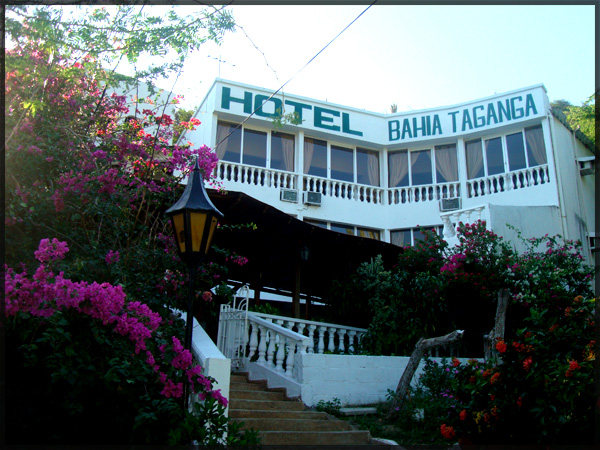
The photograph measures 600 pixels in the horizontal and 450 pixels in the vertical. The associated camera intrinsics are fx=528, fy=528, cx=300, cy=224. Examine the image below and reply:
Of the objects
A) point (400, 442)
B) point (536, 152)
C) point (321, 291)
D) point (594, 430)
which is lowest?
point (400, 442)

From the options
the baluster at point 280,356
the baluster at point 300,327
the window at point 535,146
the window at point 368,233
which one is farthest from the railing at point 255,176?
the baluster at point 280,356

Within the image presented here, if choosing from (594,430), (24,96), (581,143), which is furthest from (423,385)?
(581,143)

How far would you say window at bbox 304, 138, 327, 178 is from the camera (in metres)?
16.8

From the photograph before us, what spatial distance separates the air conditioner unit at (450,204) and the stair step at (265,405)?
10797mm

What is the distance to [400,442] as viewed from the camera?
253 inches

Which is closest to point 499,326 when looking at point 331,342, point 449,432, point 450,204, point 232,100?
point 331,342

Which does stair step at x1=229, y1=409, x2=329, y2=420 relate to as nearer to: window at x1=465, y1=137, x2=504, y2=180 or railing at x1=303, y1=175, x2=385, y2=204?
railing at x1=303, y1=175, x2=385, y2=204

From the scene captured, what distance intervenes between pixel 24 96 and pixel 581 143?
17.7m

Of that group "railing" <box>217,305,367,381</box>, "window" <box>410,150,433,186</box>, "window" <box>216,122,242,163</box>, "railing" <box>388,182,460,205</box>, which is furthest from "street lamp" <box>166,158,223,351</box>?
"window" <box>410,150,433,186</box>

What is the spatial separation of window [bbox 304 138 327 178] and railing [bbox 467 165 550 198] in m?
4.67

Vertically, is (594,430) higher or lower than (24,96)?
lower

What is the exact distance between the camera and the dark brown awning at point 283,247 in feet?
29.2

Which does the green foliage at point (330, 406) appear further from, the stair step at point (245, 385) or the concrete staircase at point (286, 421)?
the stair step at point (245, 385)

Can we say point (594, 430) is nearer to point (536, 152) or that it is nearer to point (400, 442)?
point (400, 442)
